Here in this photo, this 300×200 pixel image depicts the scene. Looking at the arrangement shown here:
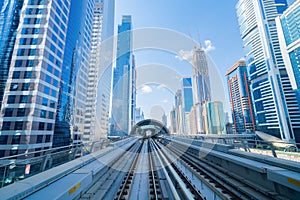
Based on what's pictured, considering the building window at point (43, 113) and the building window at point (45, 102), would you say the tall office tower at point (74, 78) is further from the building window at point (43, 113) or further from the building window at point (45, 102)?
the building window at point (45, 102)

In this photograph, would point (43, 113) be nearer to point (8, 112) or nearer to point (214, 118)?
point (8, 112)

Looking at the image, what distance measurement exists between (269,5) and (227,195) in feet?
224

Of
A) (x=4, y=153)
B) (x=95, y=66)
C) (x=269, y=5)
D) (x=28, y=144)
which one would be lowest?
(x=4, y=153)

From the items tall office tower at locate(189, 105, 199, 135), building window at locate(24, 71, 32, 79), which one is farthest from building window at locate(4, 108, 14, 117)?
tall office tower at locate(189, 105, 199, 135)

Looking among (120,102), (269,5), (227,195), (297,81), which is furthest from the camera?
(120,102)

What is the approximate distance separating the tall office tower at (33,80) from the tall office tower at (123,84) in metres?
18.0

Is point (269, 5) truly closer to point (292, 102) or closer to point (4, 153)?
point (292, 102)

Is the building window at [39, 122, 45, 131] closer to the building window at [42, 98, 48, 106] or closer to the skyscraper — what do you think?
the building window at [42, 98, 48, 106]

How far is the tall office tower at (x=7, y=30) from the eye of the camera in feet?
61.4

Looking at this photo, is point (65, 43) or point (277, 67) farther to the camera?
point (277, 67)

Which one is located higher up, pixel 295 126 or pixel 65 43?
pixel 65 43

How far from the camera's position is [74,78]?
2873cm

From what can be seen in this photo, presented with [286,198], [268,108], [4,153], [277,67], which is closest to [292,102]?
[268,108]

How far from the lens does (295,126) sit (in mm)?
34406
